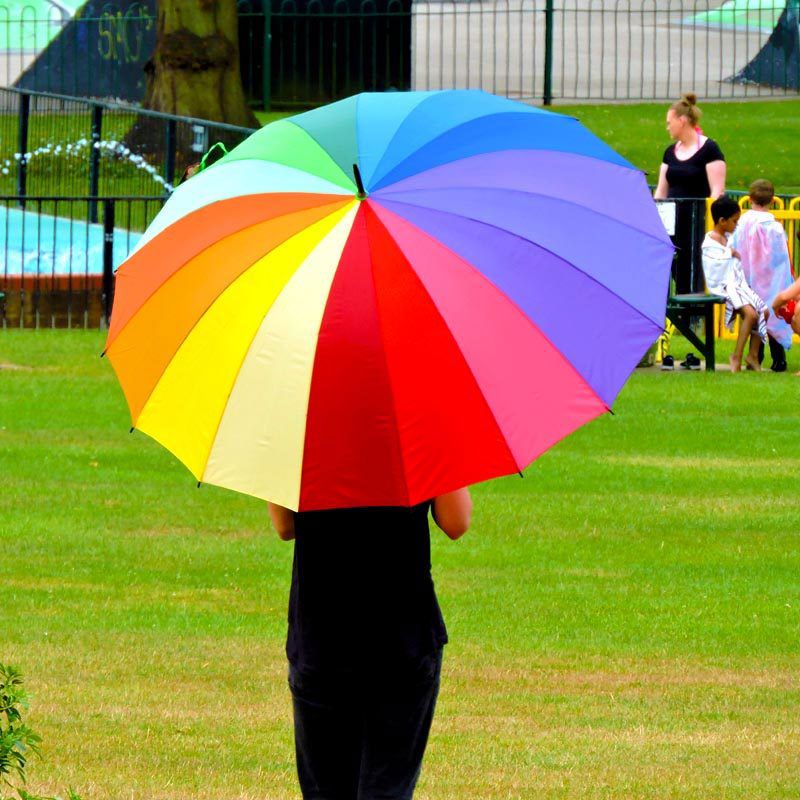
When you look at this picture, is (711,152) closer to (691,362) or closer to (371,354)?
(691,362)

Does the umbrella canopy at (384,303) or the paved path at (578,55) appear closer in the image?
the umbrella canopy at (384,303)

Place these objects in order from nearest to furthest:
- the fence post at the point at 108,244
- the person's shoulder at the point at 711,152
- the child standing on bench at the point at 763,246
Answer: the child standing on bench at the point at 763,246
the person's shoulder at the point at 711,152
the fence post at the point at 108,244

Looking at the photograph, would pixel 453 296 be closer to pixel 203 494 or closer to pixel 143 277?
pixel 143 277

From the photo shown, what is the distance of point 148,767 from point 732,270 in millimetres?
11185

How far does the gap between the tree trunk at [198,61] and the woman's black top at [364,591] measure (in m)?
24.3

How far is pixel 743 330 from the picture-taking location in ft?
52.7

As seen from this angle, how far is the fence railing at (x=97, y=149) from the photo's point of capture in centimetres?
2314

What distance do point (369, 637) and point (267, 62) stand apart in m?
29.5

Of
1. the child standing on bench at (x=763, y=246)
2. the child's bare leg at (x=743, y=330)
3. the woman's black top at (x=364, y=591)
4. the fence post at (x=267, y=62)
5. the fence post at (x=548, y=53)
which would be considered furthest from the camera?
the fence post at (x=267, y=62)

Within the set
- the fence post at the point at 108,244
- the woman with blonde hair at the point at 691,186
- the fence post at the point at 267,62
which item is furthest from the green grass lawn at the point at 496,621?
the fence post at the point at 267,62

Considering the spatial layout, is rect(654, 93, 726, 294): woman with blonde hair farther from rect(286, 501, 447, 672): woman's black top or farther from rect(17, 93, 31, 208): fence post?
rect(286, 501, 447, 672): woman's black top

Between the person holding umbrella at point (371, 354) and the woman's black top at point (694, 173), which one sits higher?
the woman's black top at point (694, 173)

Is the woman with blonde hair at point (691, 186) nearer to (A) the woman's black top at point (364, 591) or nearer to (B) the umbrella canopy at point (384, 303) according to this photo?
(B) the umbrella canopy at point (384, 303)

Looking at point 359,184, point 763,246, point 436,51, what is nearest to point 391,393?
point 359,184
